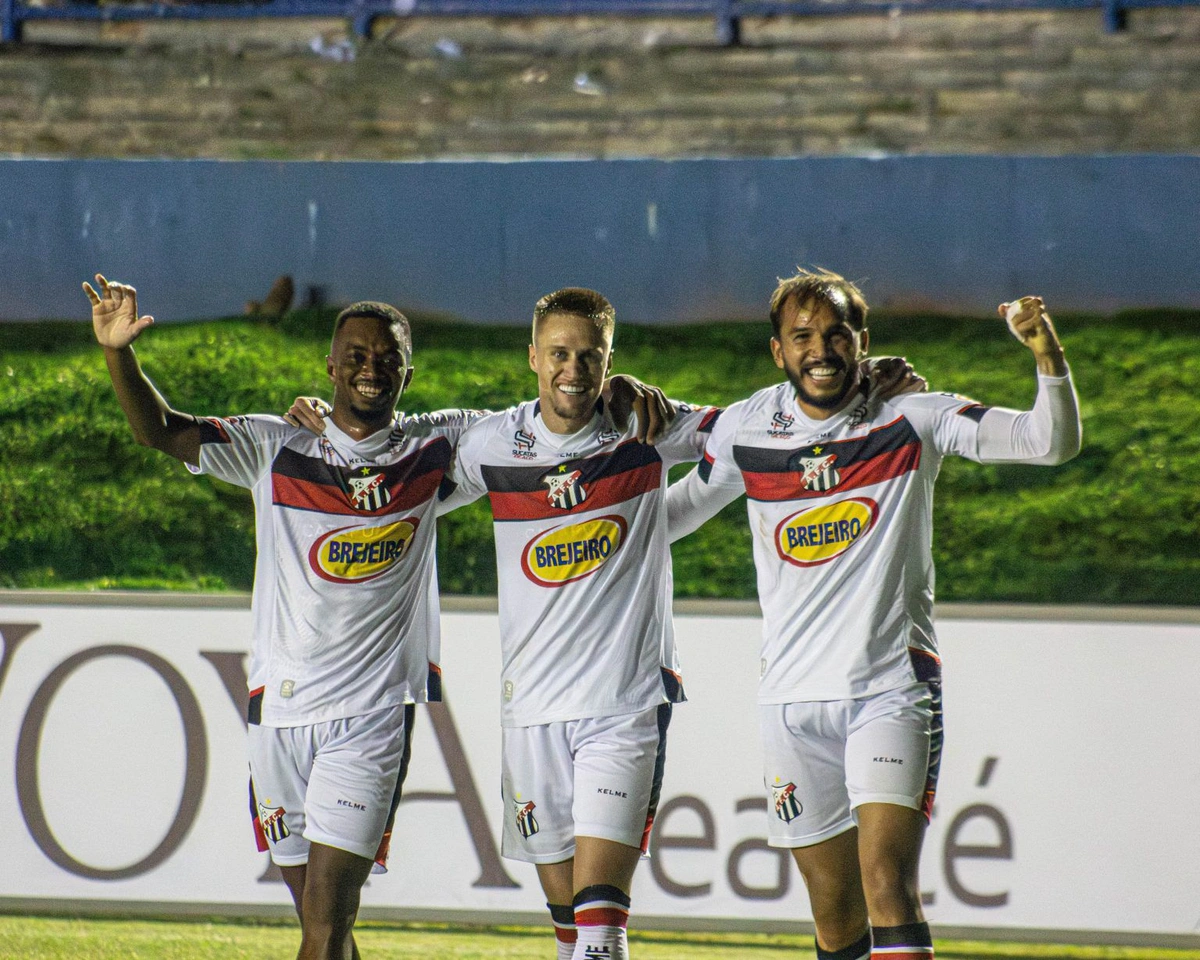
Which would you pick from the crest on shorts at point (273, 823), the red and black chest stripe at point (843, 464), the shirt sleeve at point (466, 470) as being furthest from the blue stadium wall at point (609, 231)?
the crest on shorts at point (273, 823)

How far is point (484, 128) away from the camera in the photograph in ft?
27.1

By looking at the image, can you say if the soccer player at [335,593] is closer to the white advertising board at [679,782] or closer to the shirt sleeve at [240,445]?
the shirt sleeve at [240,445]

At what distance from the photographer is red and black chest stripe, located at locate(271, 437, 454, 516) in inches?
154

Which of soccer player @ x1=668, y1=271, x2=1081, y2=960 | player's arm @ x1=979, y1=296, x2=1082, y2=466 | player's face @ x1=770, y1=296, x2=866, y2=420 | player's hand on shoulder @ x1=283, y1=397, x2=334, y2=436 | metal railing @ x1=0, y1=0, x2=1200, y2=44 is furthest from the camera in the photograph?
metal railing @ x1=0, y1=0, x2=1200, y2=44

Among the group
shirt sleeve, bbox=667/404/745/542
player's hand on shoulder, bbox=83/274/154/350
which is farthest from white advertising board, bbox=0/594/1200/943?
player's hand on shoulder, bbox=83/274/154/350

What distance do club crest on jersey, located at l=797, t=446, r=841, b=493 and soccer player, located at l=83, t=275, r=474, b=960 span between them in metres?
1.07

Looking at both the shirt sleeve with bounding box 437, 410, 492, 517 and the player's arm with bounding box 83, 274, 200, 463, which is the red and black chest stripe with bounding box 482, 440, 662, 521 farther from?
the player's arm with bounding box 83, 274, 200, 463

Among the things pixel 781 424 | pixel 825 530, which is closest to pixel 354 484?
pixel 781 424

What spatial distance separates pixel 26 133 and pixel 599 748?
6.48 m

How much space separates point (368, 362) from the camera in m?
3.86

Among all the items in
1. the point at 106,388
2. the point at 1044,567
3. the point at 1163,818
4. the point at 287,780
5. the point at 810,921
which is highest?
the point at 106,388

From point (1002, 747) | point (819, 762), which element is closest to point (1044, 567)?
point (1002, 747)

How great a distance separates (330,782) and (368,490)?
0.81 meters

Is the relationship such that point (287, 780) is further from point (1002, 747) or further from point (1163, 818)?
point (1163, 818)
